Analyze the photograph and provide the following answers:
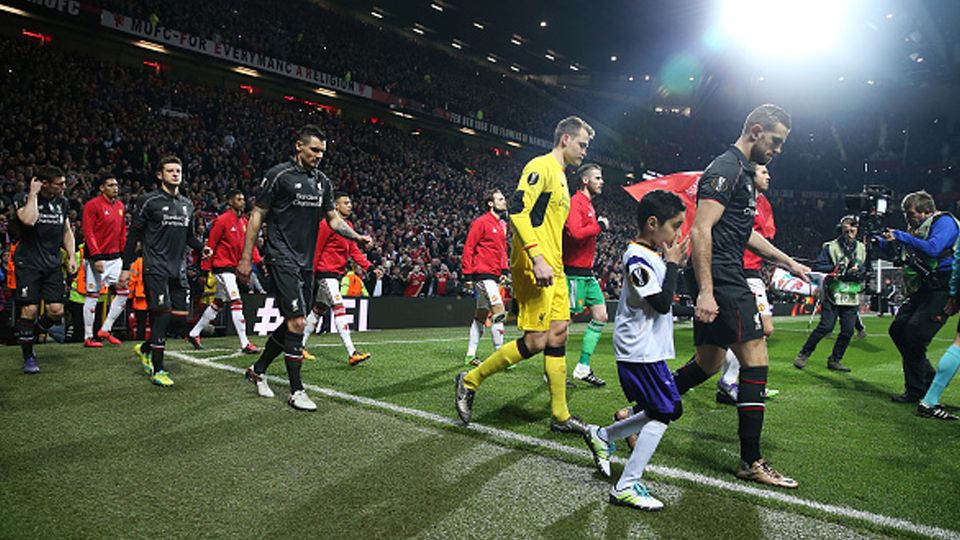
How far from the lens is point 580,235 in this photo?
7.10 m

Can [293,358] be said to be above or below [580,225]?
below

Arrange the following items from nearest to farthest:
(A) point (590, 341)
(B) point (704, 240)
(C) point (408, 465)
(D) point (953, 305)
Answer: (B) point (704, 240)
(C) point (408, 465)
(D) point (953, 305)
(A) point (590, 341)

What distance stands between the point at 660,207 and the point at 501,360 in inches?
77.2

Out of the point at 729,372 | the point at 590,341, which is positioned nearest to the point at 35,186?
the point at 590,341

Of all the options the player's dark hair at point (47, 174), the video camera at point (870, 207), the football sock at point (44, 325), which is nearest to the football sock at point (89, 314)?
the football sock at point (44, 325)

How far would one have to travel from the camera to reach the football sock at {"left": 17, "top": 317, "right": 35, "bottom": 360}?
6.86 meters

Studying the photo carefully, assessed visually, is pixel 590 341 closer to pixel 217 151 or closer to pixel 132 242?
pixel 132 242

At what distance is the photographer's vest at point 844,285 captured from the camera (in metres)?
9.21

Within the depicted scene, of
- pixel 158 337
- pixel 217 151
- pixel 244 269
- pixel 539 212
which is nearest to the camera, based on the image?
pixel 539 212

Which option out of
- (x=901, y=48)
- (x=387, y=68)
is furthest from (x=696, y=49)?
(x=387, y=68)

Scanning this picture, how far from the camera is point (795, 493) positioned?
3646mm

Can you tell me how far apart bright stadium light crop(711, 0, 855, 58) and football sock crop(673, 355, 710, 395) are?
3124cm

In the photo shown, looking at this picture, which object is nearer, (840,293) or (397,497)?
(397,497)

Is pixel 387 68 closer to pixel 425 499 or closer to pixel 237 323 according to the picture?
pixel 237 323
